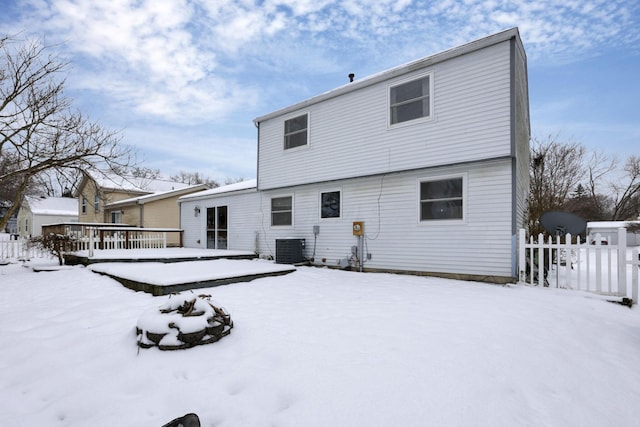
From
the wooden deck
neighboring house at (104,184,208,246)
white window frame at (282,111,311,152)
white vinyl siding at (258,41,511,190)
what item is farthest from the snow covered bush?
white window frame at (282,111,311,152)

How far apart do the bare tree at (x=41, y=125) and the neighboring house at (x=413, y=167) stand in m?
4.84

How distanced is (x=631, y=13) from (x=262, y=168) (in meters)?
10.7

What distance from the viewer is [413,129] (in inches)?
297

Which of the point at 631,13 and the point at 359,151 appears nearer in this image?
the point at 631,13

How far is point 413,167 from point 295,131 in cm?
434

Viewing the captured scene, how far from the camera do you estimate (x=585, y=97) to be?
1552 cm

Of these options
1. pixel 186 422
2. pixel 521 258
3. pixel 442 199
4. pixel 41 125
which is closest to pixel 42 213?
pixel 41 125

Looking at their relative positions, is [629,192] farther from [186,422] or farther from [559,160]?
[186,422]

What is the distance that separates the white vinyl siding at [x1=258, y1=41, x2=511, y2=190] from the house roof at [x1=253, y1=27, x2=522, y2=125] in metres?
0.10

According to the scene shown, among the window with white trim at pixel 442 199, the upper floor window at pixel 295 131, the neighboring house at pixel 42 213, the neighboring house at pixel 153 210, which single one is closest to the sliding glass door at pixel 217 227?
the neighboring house at pixel 153 210

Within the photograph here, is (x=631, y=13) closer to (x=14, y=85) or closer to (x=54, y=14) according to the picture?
(x=54, y=14)

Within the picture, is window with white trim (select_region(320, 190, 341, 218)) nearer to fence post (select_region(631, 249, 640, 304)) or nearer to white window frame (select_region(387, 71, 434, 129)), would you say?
white window frame (select_region(387, 71, 434, 129))

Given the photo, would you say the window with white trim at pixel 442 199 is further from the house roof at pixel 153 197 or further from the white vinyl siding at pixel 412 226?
the house roof at pixel 153 197

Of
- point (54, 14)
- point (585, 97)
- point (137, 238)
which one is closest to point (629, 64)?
point (585, 97)
